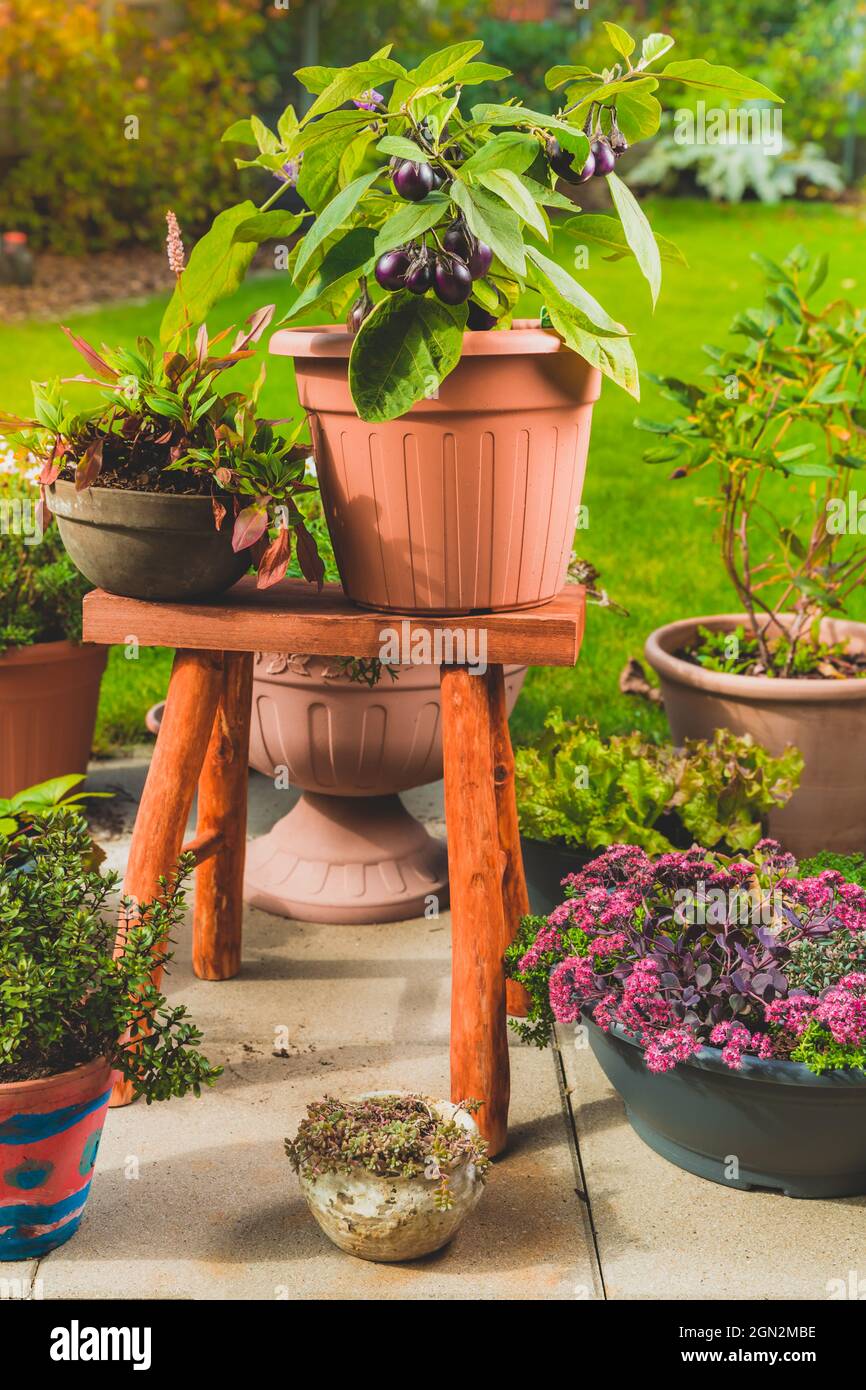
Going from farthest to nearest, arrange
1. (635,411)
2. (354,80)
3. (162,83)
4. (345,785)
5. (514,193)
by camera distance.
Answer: (162,83), (635,411), (345,785), (354,80), (514,193)

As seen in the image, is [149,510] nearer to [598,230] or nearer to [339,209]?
[339,209]

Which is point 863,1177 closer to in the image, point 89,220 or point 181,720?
point 181,720

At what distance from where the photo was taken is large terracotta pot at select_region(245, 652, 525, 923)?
9.84ft

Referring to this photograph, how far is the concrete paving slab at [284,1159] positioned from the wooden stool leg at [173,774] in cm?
24

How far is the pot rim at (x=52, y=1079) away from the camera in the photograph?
6.51 ft

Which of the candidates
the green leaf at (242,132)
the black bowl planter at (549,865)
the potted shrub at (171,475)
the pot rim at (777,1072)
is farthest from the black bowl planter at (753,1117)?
the green leaf at (242,132)

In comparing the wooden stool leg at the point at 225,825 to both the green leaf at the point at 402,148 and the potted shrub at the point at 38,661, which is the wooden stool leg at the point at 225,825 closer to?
the potted shrub at the point at 38,661

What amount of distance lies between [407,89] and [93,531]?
825mm

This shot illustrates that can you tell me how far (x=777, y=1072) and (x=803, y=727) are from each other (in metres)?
1.34

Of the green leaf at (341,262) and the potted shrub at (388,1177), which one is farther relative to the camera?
the green leaf at (341,262)

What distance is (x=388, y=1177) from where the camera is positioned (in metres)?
2.05

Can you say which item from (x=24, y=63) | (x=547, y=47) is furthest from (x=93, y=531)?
(x=547, y=47)

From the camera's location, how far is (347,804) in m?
3.25

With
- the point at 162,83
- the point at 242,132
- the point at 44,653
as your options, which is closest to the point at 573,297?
the point at 242,132
